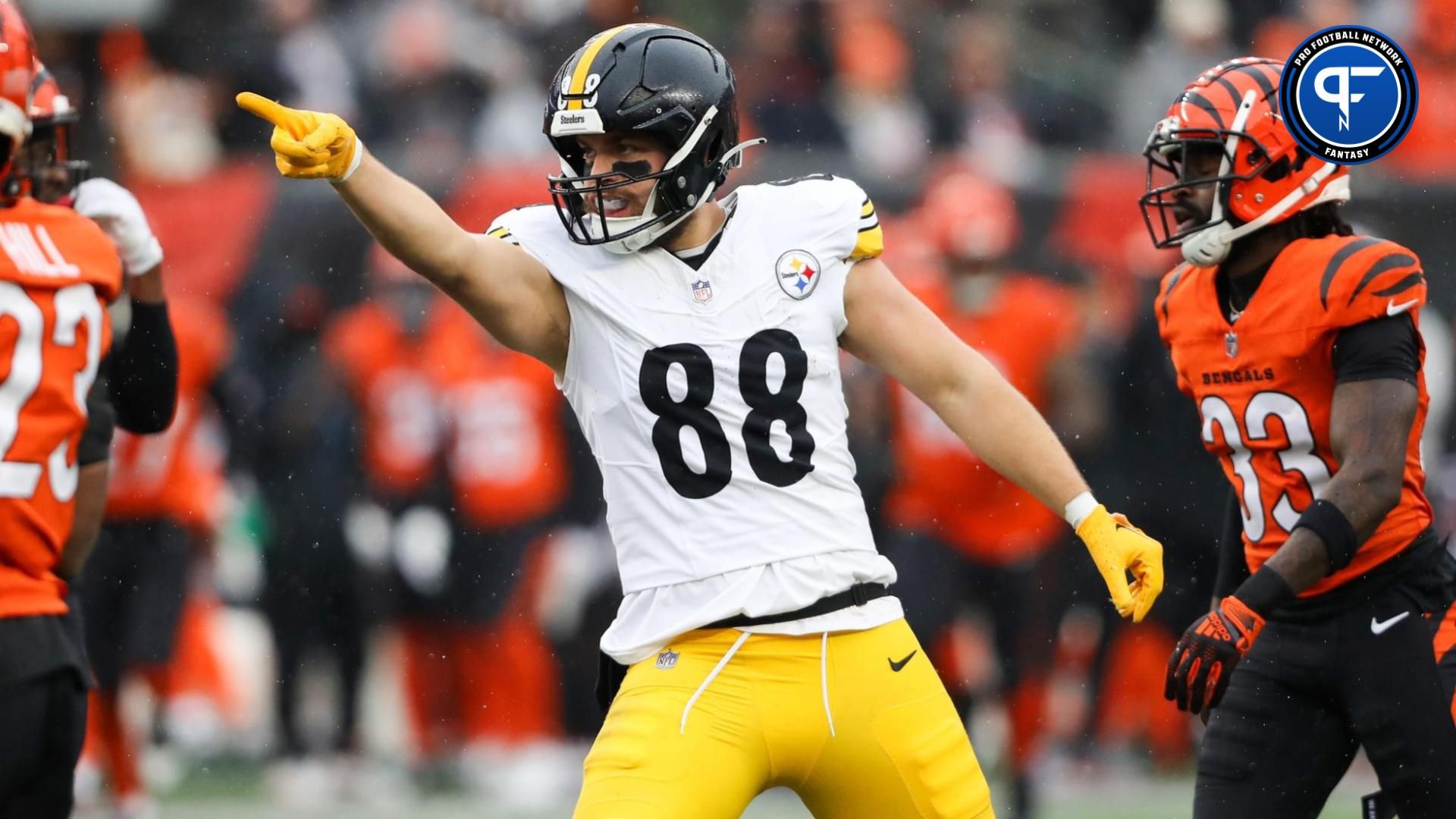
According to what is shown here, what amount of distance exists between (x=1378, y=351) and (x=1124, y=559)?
2.49ft

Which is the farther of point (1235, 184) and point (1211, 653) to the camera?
point (1235, 184)

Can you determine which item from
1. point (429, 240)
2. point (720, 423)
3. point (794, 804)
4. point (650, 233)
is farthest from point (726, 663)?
point (794, 804)

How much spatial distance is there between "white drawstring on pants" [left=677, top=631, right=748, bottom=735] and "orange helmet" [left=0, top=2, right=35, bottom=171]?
1.57 m

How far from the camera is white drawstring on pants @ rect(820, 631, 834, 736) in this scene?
3.51 metres

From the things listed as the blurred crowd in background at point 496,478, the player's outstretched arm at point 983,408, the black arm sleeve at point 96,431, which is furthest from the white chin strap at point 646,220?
the blurred crowd in background at point 496,478

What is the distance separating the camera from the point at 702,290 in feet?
12.0

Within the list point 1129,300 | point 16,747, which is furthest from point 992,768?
point 16,747

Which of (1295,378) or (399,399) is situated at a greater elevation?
(1295,378)

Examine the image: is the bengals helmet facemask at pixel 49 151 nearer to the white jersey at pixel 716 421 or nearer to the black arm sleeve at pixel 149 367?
the black arm sleeve at pixel 149 367

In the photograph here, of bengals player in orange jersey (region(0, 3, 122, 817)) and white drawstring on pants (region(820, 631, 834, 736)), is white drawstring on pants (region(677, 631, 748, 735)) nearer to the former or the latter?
white drawstring on pants (region(820, 631, 834, 736))

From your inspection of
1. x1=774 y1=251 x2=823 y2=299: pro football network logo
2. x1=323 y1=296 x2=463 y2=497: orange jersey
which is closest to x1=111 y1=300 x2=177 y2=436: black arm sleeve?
x1=774 y1=251 x2=823 y2=299: pro football network logo

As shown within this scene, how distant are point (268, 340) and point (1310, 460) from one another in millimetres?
5619

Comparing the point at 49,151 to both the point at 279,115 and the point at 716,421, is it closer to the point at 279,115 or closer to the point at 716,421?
the point at 279,115

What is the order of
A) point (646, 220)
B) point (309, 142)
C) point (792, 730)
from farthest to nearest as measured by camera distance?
point (646, 220) → point (792, 730) → point (309, 142)
